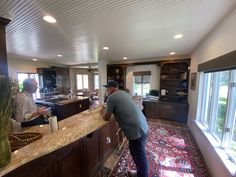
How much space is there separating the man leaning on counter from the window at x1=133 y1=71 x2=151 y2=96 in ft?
15.0

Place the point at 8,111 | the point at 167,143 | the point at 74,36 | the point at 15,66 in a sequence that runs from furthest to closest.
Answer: the point at 15,66, the point at 167,143, the point at 74,36, the point at 8,111

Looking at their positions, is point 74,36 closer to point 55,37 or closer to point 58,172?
point 55,37

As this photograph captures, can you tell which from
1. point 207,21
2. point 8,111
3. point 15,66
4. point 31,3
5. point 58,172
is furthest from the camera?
point 15,66

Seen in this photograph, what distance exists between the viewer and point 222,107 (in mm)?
2084

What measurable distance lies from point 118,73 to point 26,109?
4682 millimetres

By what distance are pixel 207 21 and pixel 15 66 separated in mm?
6501

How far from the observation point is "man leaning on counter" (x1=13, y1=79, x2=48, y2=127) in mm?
1866

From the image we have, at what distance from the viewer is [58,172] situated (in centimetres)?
130

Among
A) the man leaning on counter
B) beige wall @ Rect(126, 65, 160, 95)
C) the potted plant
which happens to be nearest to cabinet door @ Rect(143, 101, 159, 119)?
beige wall @ Rect(126, 65, 160, 95)

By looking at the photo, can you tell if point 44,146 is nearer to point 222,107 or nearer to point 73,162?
point 73,162

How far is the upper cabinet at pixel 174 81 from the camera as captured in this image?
15.9ft

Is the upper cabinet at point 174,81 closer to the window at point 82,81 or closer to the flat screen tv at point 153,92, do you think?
the flat screen tv at point 153,92

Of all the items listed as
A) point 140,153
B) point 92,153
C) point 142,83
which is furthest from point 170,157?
point 142,83

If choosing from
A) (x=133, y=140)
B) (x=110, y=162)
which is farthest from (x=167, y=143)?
(x=133, y=140)
